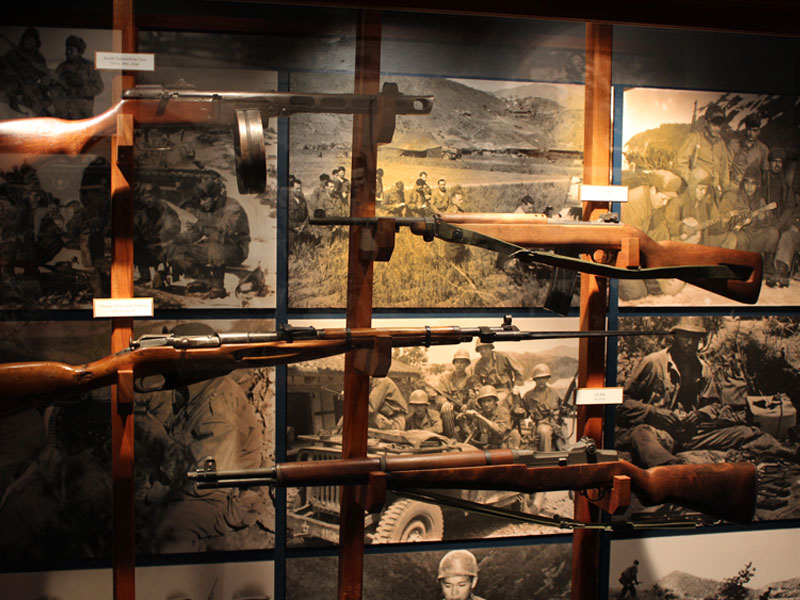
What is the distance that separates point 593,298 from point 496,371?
0.35m

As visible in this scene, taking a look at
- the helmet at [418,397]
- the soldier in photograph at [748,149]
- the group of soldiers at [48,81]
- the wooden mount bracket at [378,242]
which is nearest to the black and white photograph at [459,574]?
the helmet at [418,397]

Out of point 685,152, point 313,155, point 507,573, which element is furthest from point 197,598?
point 685,152

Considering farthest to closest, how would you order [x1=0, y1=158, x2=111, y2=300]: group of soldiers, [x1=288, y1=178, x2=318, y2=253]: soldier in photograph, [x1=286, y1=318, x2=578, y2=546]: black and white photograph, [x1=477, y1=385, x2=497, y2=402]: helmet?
[x1=477, y1=385, x2=497, y2=402]: helmet
[x1=286, y1=318, x2=578, y2=546]: black and white photograph
[x1=288, y1=178, x2=318, y2=253]: soldier in photograph
[x1=0, y1=158, x2=111, y2=300]: group of soldiers

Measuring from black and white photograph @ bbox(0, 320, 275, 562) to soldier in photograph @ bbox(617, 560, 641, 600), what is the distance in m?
1.06

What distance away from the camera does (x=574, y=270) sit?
6.45ft

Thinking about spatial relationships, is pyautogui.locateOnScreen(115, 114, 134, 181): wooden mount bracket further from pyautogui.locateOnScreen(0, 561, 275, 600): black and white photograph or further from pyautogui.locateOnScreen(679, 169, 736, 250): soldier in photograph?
pyautogui.locateOnScreen(679, 169, 736, 250): soldier in photograph

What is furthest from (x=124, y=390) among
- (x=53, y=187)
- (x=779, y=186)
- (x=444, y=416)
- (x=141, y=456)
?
(x=779, y=186)

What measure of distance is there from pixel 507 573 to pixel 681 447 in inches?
25.4

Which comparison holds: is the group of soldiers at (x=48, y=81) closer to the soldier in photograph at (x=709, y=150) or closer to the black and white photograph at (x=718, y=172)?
the black and white photograph at (x=718, y=172)

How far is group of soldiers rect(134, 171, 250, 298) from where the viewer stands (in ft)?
6.25

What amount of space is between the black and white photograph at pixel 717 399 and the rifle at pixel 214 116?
1.02 m

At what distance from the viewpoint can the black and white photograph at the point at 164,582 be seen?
6.40 ft

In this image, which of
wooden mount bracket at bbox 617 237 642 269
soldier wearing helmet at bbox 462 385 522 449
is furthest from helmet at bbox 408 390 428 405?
wooden mount bracket at bbox 617 237 642 269

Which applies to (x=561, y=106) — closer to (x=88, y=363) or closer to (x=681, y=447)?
(x=681, y=447)
